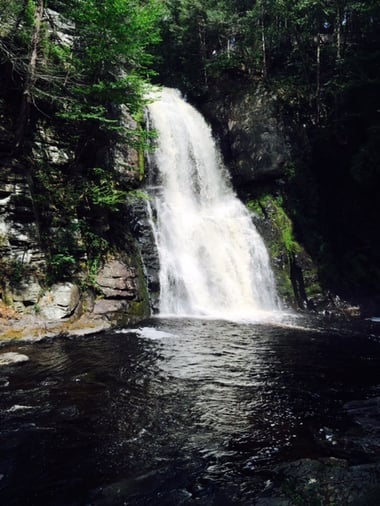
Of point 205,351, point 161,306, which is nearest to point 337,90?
point 161,306

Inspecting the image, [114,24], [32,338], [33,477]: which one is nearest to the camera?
[33,477]

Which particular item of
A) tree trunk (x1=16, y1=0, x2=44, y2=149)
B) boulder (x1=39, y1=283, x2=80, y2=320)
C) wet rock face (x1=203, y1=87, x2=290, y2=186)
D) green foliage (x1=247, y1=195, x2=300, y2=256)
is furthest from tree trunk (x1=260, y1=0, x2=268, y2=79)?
boulder (x1=39, y1=283, x2=80, y2=320)

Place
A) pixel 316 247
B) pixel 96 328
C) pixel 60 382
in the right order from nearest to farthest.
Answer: pixel 60 382 < pixel 96 328 < pixel 316 247

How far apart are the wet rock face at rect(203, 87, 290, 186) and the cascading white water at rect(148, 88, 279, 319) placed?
3.29ft

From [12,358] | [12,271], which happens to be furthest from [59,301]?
[12,358]

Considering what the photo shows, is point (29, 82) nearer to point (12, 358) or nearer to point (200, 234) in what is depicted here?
point (12, 358)

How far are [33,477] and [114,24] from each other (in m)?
14.2

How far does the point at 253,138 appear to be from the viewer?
71.0 ft

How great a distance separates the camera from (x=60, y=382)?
742cm

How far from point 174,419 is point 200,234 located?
1256cm

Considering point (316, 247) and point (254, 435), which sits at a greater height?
point (316, 247)

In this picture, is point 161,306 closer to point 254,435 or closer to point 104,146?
point 104,146

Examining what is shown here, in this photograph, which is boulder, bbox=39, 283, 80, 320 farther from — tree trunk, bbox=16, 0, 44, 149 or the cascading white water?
tree trunk, bbox=16, 0, 44, 149

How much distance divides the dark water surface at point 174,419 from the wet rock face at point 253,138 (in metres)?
13.2
